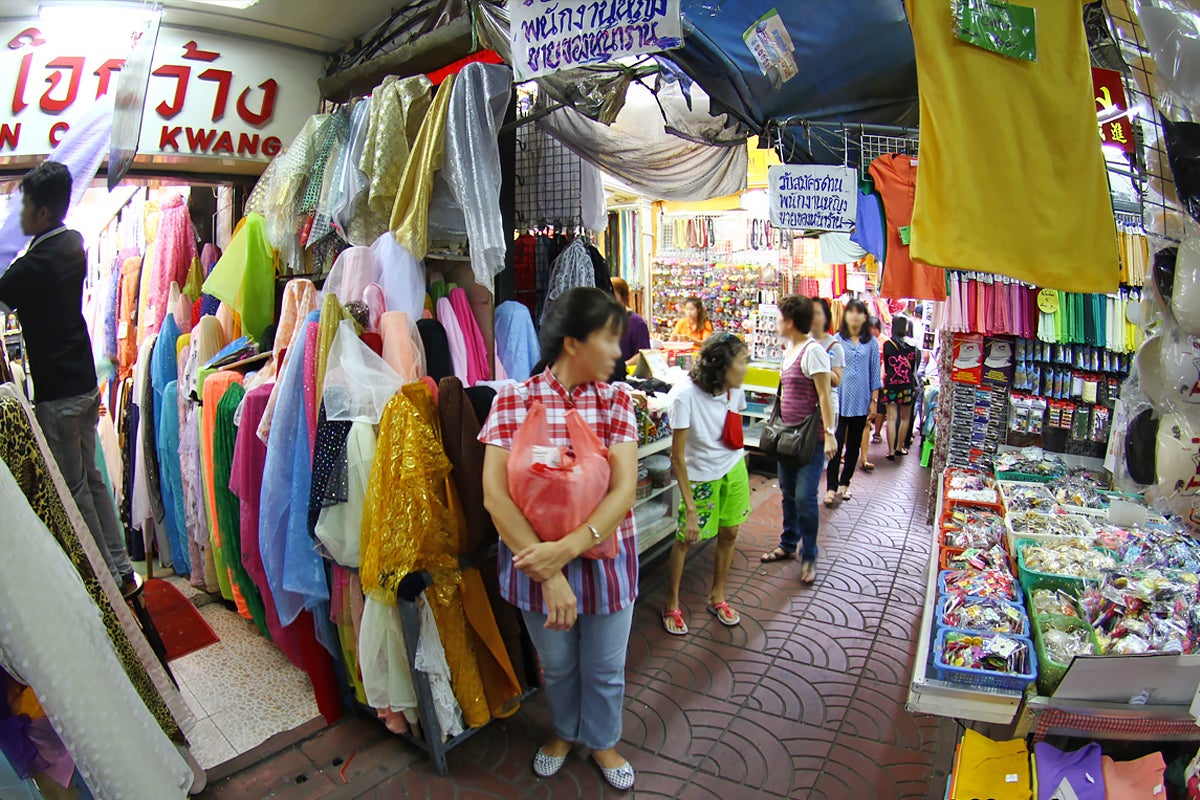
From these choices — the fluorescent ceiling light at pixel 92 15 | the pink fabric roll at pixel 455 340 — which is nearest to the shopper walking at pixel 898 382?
the pink fabric roll at pixel 455 340

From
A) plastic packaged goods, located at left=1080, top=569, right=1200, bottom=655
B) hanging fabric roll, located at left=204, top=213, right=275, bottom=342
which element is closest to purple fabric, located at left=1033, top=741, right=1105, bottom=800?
plastic packaged goods, located at left=1080, top=569, right=1200, bottom=655

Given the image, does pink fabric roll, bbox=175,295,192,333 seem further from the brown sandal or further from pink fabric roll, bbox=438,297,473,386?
the brown sandal

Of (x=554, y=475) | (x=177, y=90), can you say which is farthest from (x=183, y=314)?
(x=554, y=475)

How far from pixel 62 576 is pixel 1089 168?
2711 millimetres

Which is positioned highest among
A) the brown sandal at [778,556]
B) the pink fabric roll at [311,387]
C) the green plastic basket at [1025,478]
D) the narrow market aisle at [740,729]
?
the pink fabric roll at [311,387]

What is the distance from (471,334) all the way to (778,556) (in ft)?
9.14

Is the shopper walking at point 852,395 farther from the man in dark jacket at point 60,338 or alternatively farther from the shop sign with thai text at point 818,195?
the man in dark jacket at point 60,338

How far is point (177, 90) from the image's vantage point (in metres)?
3.74

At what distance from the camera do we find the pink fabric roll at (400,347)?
2.84 metres

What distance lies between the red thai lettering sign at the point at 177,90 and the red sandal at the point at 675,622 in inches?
139

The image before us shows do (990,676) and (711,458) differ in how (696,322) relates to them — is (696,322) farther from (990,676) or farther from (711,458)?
(990,676)

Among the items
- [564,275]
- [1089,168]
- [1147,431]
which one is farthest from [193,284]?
[1147,431]

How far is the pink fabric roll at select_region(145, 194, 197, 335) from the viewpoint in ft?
15.1

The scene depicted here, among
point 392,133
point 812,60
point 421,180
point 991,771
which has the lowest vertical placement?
→ point 991,771
